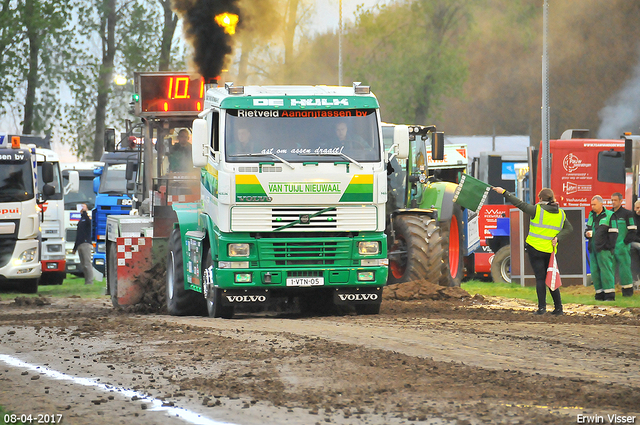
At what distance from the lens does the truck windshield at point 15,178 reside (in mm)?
22922

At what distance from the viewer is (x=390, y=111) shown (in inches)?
2178

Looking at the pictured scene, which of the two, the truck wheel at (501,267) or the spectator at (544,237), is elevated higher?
the spectator at (544,237)

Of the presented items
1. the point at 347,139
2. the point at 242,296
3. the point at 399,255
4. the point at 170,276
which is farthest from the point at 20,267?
the point at 347,139

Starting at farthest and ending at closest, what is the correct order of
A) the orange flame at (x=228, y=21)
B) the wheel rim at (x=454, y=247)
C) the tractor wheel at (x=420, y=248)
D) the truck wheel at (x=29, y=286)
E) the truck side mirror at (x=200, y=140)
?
the truck wheel at (x=29, y=286) → the orange flame at (x=228, y=21) → the wheel rim at (x=454, y=247) → the tractor wheel at (x=420, y=248) → the truck side mirror at (x=200, y=140)

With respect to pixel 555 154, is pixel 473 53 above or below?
above

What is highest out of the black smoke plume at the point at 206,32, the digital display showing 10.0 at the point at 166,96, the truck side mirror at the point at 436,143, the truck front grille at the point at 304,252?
the black smoke plume at the point at 206,32

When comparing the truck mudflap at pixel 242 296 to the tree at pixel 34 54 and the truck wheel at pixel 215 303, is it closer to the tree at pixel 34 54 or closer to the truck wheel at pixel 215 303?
the truck wheel at pixel 215 303

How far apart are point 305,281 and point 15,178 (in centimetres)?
1121

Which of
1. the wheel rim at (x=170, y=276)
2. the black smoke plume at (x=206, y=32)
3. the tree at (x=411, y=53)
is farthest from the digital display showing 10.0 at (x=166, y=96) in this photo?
the tree at (x=411, y=53)

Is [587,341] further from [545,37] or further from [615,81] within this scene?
[615,81]

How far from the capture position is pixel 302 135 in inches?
552

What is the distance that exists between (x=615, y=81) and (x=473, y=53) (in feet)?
30.5

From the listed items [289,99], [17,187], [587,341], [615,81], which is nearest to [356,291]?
[289,99]

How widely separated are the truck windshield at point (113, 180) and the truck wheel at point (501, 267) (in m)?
10.8
